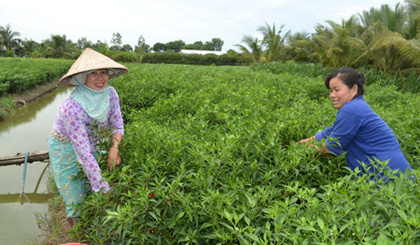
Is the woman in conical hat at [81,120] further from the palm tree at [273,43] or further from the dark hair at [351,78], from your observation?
the palm tree at [273,43]

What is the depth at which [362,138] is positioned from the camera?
242cm

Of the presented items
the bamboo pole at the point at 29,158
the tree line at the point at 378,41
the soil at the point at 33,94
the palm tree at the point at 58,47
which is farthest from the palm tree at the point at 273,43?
the palm tree at the point at 58,47

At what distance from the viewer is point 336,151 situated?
231 centimetres

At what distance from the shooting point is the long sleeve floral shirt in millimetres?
2332

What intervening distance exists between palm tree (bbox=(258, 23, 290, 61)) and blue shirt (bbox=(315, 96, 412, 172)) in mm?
24219

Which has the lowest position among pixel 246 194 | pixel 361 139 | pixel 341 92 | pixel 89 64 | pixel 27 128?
pixel 27 128

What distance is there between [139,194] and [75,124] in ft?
3.22

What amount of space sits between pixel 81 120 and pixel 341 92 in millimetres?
2145

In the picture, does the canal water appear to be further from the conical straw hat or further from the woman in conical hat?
the conical straw hat

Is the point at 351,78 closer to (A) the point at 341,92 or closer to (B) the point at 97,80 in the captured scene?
(A) the point at 341,92

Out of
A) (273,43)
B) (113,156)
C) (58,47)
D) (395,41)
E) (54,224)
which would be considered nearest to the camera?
(113,156)

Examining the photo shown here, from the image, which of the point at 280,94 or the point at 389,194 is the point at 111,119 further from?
the point at 280,94

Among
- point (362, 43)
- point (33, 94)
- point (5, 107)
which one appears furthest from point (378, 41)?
point (33, 94)

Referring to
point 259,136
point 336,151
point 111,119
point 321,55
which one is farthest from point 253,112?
point 321,55
